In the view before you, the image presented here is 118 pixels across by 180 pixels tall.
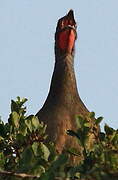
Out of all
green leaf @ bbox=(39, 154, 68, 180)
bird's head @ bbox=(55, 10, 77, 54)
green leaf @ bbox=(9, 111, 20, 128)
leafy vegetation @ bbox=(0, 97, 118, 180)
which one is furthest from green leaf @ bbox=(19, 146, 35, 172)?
bird's head @ bbox=(55, 10, 77, 54)

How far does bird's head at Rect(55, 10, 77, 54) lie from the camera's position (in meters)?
11.0

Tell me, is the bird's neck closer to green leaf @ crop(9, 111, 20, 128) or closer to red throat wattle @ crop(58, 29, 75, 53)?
red throat wattle @ crop(58, 29, 75, 53)

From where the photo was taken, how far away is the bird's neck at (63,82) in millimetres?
9875

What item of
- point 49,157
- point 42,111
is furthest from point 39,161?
point 42,111

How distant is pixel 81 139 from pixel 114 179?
1525 millimetres

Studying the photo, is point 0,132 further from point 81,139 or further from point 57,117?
point 57,117

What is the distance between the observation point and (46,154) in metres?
4.11

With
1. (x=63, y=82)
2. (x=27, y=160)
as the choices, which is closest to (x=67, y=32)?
(x=63, y=82)

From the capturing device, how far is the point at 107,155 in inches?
152

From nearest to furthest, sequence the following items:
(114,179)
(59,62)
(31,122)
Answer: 1. (114,179)
2. (31,122)
3. (59,62)

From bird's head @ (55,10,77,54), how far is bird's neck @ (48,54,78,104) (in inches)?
6.8

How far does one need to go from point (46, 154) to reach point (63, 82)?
20.7ft

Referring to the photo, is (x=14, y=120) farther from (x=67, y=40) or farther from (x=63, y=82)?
(x=67, y=40)

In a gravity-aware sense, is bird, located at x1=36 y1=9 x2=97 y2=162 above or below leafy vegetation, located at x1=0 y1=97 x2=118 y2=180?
above
